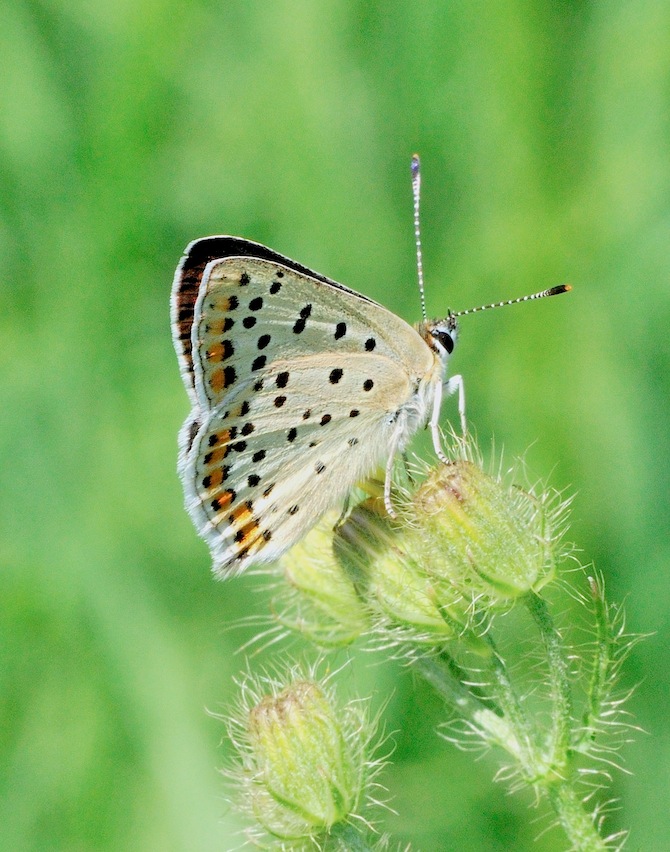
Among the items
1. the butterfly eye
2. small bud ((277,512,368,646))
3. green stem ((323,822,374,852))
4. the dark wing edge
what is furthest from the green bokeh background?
the dark wing edge

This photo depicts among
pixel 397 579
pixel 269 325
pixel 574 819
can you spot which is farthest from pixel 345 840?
pixel 269 325

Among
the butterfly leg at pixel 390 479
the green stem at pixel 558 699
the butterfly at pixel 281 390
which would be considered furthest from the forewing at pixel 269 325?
the green stem at pixel 558 699

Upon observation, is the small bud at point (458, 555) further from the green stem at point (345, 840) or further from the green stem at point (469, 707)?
the green stem at point (345, 840)

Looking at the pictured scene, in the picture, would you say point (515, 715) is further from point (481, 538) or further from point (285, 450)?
point (285, 450)

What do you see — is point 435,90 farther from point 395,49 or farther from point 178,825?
point 178,825

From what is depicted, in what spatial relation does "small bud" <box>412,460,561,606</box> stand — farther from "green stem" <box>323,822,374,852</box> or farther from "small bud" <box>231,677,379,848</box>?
"green stem" <box>323,822,374,852</box>

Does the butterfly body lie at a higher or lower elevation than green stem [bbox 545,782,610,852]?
higher

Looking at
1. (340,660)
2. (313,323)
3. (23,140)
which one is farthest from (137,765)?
(23,140)
